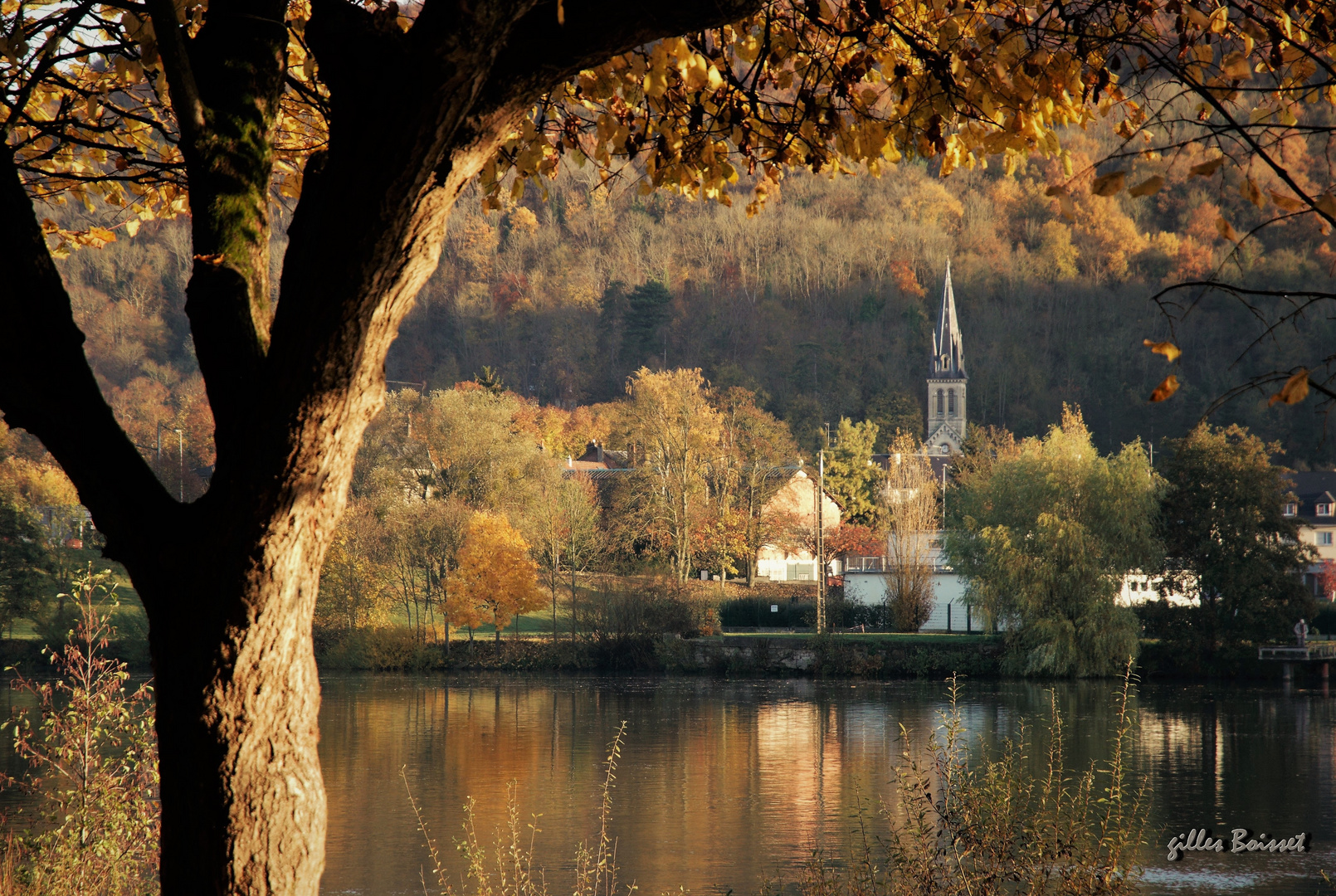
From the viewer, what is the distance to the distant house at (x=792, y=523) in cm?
5162

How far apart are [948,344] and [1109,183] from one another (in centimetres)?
8807

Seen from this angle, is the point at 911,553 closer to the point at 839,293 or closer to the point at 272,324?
the point at 272,324

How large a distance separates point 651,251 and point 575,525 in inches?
2053

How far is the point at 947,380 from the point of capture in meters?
88.7

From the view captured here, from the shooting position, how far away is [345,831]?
55.3 ft

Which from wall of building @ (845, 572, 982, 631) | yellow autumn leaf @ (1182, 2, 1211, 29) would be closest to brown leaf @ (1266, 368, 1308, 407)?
yellow autumn leaf @ (1182, 2, 1211, 29)

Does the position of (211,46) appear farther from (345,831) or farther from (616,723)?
(616,723)

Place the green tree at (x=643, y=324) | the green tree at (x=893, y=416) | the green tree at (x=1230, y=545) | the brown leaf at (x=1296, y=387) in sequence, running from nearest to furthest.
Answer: the brown leaf at (x=1296, y=387) → the green tree at (x=1230, y=545) → the green tree at (x=893, y=416) → the green tree at (x=643, y=324)

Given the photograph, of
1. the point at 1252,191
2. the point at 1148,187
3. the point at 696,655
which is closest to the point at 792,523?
the point at 696,655

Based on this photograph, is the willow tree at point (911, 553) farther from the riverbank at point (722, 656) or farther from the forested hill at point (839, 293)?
the forested hill at point (839, 293)

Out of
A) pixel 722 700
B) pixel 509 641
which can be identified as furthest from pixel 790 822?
pixel 509 641

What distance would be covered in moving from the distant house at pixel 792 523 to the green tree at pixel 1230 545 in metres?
17.0

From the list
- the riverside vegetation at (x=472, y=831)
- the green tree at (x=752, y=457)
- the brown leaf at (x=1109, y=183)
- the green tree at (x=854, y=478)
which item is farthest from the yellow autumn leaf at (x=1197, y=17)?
the green tree at (x=854, y=478)
